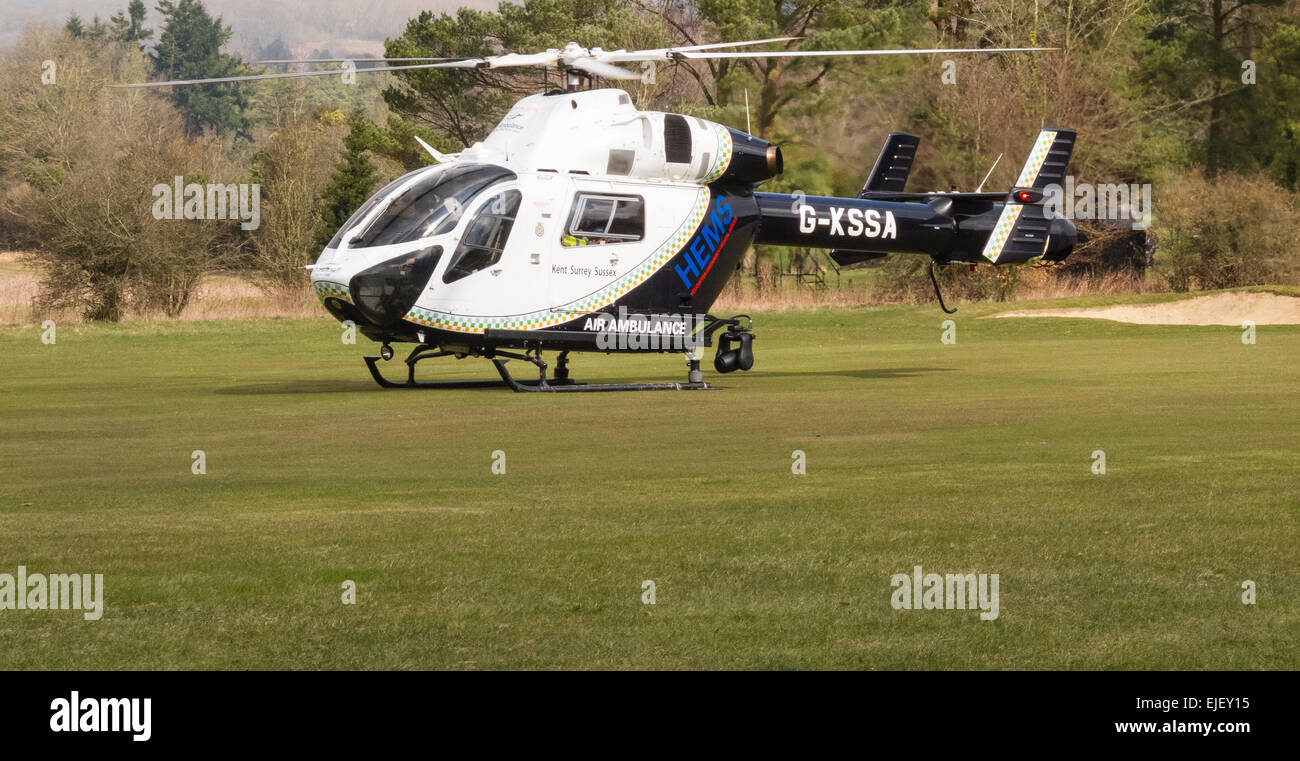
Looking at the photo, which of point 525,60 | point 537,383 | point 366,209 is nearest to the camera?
point 366,209

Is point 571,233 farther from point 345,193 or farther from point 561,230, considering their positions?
point 345,193

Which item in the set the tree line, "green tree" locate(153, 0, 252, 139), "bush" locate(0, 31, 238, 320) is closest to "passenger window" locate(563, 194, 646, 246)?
the tree line

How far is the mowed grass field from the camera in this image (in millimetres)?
8484

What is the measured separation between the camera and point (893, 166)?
3047 cm

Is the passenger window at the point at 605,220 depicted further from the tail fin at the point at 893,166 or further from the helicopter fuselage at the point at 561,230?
the tail fin at the point at 893,166

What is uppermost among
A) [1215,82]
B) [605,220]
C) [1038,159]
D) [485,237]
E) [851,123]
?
[1215,82]

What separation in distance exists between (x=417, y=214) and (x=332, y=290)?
1.65 metres

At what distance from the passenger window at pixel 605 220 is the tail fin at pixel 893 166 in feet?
20.6

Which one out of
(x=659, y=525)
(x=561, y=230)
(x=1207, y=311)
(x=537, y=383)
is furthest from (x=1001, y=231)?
(x=659, y=525)

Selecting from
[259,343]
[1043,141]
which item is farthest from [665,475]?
[259,343]

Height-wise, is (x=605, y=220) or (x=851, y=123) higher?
(x=851, y=123)

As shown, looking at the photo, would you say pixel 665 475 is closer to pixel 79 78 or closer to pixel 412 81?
pixel 412 81

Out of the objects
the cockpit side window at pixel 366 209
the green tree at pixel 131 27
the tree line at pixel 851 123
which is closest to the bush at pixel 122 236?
the tree line at pixel 851 123

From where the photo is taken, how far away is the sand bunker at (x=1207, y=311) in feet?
143
